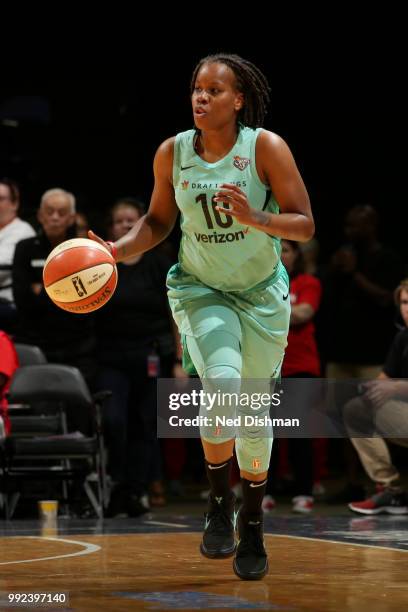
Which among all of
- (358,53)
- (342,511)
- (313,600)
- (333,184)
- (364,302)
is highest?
(358,53)

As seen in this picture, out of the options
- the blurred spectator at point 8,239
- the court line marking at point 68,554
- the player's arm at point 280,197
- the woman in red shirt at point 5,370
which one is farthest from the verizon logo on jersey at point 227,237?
the blurred spectator at point 8,239

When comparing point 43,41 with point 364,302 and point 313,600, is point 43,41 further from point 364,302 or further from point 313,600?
point 313,600

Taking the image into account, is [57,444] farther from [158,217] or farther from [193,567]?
[158,217]

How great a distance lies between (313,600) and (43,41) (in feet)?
22.9

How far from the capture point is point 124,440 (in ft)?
23.9

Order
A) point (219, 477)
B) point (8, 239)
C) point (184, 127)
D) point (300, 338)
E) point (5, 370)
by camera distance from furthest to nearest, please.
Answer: point (184, 127) → point (300, 338) → point (8, 239) → point (5, 370) → point (219, 477)

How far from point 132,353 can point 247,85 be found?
3.39 meters

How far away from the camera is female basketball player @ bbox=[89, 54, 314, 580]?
4105mm

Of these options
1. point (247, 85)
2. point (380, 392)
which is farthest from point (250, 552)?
point (380, 392)

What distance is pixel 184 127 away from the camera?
9.74 meters

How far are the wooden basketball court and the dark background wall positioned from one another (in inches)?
155

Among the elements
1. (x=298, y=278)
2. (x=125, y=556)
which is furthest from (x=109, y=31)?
(x=125, y=556)

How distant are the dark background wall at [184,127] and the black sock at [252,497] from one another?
5.15 m

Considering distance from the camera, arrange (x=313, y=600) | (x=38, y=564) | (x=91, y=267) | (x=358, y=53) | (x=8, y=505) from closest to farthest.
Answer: (x=313, y=600) → (x=91, y=267) → (x=38, y=564) → (x=8, y=505) → (x=358, y=53)
